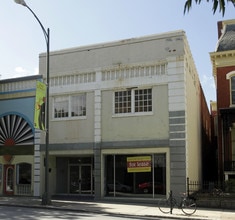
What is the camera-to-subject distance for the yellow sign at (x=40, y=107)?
62.4 feet

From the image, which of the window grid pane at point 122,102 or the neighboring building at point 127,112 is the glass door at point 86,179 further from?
the window grid pane at point 122,102

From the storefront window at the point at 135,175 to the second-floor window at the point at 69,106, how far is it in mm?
3300

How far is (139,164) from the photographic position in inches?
824

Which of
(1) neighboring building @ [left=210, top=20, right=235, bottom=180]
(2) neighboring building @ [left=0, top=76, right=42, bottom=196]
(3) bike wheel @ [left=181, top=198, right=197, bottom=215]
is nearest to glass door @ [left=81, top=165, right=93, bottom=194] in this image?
(2) neighboring building @ [left=0, top=76, right=42, bottom=196]

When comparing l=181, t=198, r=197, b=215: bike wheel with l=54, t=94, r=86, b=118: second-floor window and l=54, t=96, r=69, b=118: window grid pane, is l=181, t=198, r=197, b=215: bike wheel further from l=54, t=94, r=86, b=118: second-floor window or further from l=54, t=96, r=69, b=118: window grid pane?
l=54, t=96, r=69, b=118: window grid pane

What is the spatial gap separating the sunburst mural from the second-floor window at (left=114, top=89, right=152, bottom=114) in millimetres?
6039

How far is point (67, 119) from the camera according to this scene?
22938 millimetres

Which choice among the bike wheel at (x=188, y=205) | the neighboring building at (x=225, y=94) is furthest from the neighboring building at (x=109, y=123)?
the neighboring building at (x=225, y=94)

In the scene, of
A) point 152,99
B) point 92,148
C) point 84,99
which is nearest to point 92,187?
point 92,148

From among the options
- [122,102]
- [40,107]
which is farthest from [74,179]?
[40,107]

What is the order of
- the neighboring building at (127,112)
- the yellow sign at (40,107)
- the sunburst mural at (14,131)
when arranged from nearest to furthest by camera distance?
the yellow sign at (40,107) → the neighboring building at (127,112) → the sunburst mural at (14,131)

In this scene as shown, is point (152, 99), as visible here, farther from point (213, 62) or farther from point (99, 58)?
point (213, 62)

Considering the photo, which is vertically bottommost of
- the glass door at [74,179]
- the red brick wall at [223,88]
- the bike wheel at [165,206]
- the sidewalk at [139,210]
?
the sidewalk at [139,210]

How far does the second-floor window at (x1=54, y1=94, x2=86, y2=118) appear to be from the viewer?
22.9m
